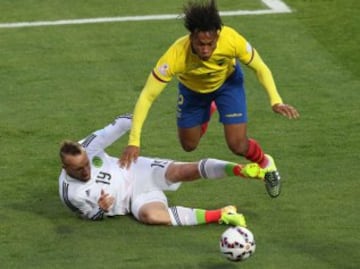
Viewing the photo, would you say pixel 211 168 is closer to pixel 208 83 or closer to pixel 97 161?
pixel 208 83

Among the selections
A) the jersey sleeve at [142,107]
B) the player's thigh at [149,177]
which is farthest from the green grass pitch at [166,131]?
the jersey sleeve at [142,107]

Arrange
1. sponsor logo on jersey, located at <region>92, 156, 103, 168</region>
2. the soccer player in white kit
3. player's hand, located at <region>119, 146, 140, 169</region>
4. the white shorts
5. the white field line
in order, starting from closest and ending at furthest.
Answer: player's hand, located at <region>119, 146, 140, 169</region> → the soccer player in white kit → the white shorts → sponsor logo on jersey, located at <region>92, 156, 103, 168</region> → the white field line

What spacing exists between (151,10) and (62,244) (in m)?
8.94

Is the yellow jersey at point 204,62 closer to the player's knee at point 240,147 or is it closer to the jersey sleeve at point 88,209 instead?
the player's knee at point 240,147

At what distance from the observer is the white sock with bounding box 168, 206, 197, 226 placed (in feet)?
40.6

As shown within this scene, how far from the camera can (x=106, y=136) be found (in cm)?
1295

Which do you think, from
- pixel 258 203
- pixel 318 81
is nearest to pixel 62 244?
pixel 258 203

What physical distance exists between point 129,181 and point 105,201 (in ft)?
1.38

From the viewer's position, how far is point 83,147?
498 inches

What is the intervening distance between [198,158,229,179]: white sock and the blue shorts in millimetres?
434

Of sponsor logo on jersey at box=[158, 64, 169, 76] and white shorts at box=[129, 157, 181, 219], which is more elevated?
sponsor logo on jersey at box=[158, 64, 169, 76]

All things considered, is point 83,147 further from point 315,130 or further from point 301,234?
point 315,130

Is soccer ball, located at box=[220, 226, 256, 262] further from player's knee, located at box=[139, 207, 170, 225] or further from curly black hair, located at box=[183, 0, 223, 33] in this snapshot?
curly black hair, located at box=[183, 0, 223, 33]

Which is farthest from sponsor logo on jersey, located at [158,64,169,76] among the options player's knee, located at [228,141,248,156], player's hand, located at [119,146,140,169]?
player's knee, located at [228,141,248,156]
